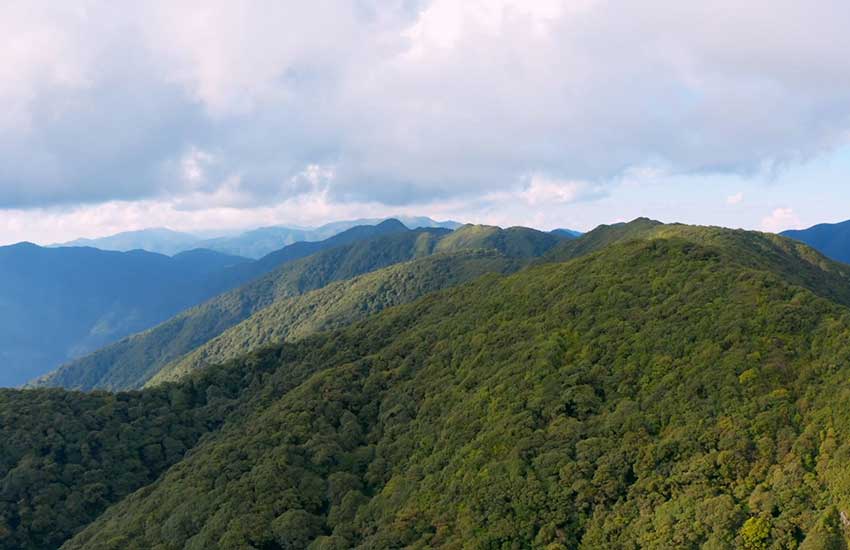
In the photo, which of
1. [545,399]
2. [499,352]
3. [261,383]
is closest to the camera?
[545,399]

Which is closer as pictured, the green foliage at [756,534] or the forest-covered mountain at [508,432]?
the green foliage at [756,534]

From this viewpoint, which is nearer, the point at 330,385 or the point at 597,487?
the point at 597,487

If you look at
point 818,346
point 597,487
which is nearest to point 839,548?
point 597,487

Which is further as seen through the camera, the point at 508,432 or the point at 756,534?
the point at 508,432

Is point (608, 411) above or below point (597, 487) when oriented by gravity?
above

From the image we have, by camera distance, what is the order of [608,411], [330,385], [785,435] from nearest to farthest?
[785,435] → [608,411] → [330,385]

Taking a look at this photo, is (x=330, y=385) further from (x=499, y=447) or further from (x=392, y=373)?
(x=499, y=447)

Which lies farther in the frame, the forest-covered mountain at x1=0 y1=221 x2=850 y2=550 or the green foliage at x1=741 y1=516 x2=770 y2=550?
the forest-covered mountain at x1=0 y1=221 x2=850 y2=550

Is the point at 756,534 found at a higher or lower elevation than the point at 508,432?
lower
